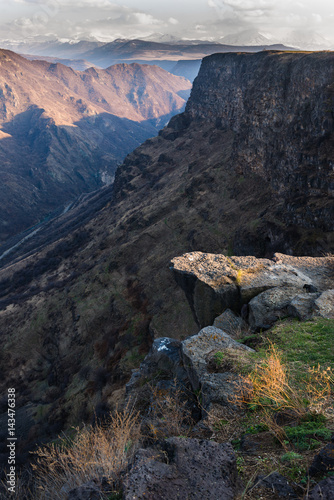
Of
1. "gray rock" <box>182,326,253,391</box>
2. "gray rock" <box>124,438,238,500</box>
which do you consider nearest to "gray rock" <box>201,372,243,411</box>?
"gray rock" <box>182,326,253,391</box>

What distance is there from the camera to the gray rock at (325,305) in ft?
29.3

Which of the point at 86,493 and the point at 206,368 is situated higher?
the point at 86,493

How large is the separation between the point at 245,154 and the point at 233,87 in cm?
3228

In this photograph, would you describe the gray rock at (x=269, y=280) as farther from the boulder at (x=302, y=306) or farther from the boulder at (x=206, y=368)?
the boulder at (x=206, y=368)

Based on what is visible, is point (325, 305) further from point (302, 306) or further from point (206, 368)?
point (206, 368)

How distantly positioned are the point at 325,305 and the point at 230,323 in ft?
10.8

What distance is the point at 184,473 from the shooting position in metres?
3.89

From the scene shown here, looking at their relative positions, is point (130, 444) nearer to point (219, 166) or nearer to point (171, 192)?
point (219, 166)

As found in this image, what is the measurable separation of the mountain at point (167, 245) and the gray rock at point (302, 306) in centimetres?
472

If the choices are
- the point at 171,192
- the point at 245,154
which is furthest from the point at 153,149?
the point at 245,154

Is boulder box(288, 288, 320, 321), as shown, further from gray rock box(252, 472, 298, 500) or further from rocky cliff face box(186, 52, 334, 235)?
rocky cliff face box(186, 52, 334, 235)

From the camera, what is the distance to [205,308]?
13.1 meters

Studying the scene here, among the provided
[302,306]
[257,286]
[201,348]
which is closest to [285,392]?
[201,348]

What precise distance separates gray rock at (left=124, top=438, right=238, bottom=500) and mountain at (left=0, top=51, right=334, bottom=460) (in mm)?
9440
